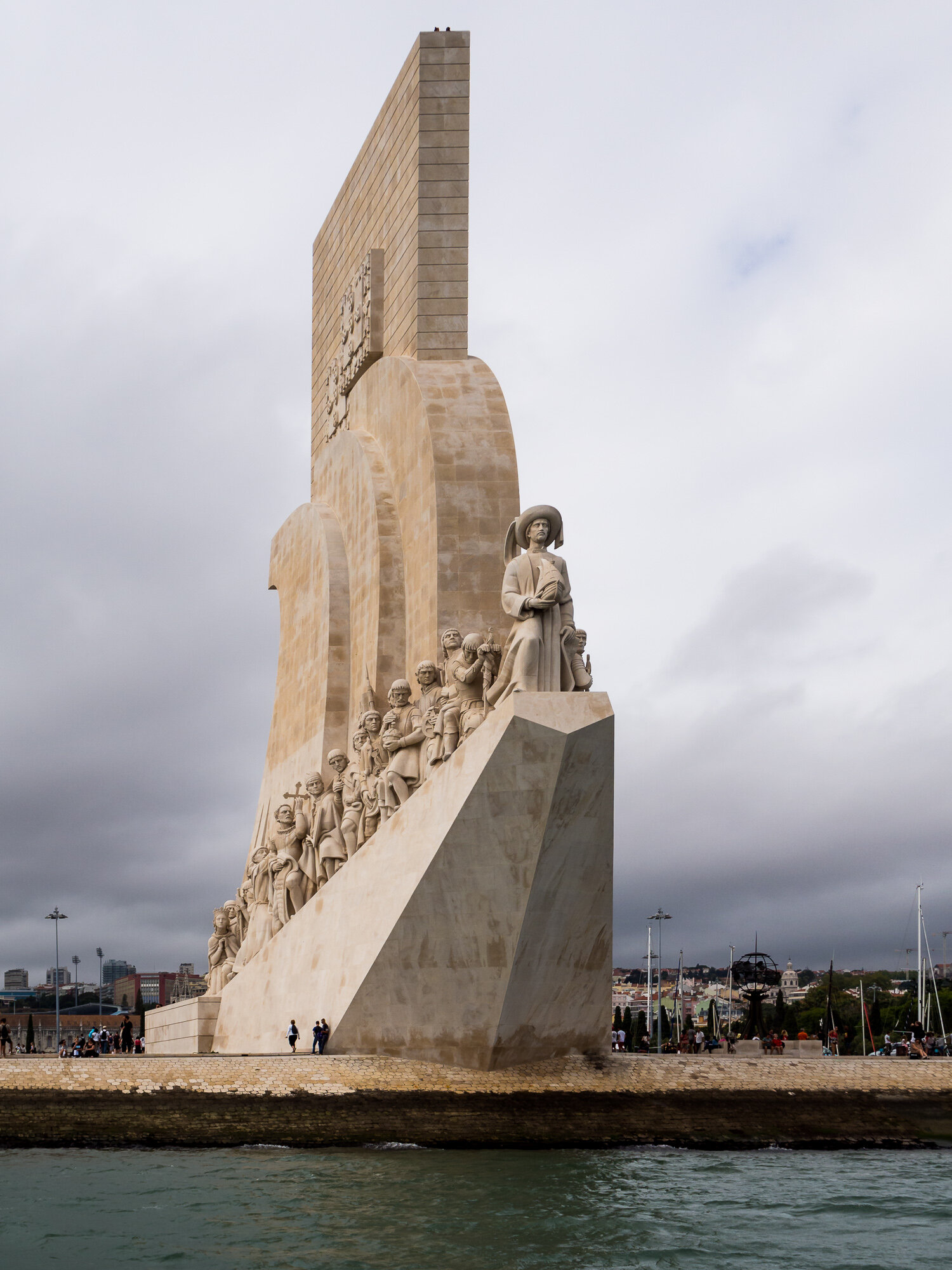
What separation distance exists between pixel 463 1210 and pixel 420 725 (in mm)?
6787

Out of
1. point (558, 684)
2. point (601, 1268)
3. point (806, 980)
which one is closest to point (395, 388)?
point (558, 684)

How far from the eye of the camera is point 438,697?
14.6 m

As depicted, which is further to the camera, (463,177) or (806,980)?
(806,980)

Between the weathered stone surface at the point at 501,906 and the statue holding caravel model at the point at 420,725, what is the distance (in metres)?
0.55

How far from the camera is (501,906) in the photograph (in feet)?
41.1

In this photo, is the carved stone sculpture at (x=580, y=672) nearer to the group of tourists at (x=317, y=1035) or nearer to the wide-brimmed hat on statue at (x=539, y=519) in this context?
the wide-brimmed hat on statue at (x=539, y=519)

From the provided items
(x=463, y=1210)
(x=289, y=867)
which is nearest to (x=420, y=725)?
(x=289, y=867)

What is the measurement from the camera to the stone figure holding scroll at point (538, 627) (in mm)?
12789

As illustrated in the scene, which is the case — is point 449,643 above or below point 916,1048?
above

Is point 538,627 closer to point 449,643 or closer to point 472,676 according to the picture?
point 472,676

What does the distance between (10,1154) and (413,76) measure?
13.2 m

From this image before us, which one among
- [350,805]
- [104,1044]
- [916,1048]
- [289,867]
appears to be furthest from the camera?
[104,1044]

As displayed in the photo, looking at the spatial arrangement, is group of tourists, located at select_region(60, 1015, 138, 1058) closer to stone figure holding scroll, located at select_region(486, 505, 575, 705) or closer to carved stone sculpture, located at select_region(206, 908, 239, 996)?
carved stone sculpture, located at select_region(206, 908, 239, 996)

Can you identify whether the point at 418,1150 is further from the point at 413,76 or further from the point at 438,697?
the point at 413,76
